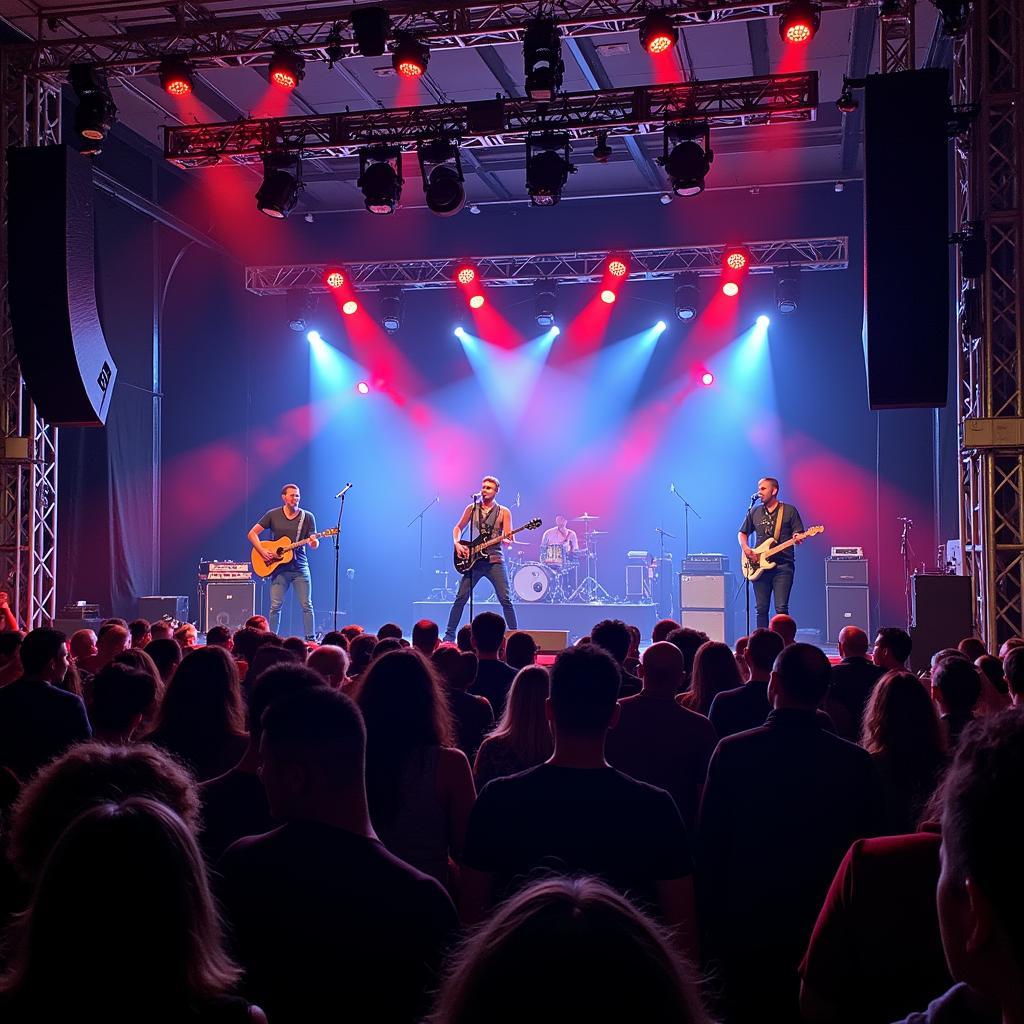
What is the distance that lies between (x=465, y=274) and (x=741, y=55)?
16.9ft

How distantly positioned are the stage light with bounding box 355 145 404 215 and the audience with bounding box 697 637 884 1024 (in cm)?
878

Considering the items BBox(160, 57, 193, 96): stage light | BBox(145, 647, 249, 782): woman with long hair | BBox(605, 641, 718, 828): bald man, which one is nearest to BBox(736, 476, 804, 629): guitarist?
Answer: BBox(160, 57, 193, 96): stage light

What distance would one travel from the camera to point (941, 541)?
48.4 feet

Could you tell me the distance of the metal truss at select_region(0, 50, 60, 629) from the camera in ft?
34.6

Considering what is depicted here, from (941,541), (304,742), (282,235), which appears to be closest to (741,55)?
(941,541)

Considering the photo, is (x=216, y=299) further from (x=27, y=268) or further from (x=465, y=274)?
(x=27, y=268)

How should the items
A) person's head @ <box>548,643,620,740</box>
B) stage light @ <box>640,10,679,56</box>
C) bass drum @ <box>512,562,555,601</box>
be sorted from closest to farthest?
person's head @ <box>548,643,620,740</box> < stage light @ <box>640,10,679,56</box> < bass drum @ <box>512,562,555,601</box>

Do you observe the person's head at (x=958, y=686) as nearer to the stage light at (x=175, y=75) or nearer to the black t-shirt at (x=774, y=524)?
the black t-shirt at (x=774, y=524)

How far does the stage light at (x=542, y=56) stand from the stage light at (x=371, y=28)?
1274mm

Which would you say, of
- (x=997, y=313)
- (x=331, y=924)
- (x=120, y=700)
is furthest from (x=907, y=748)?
(x=997, y=313)

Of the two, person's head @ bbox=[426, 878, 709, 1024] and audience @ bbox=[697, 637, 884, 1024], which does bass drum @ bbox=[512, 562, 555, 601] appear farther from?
person's head @ bbox=[426, 878, 709, 1024]

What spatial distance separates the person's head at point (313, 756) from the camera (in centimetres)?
212

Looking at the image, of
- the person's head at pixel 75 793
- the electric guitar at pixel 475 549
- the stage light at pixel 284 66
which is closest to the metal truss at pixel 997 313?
the electric guitar at pixel 475 549

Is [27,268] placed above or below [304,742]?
above
